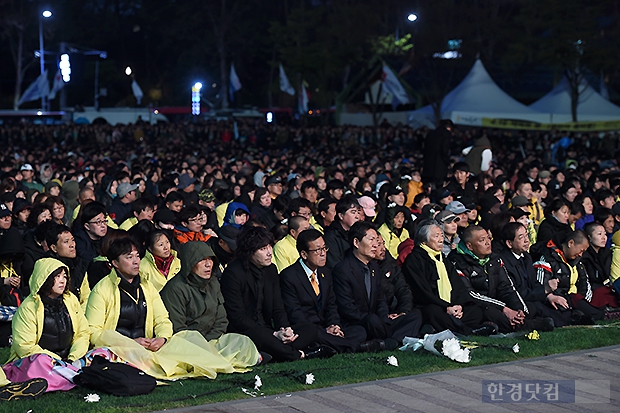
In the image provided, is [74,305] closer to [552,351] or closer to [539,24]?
[552,351]

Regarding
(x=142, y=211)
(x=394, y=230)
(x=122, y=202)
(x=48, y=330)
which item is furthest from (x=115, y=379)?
(x=122, y=202)

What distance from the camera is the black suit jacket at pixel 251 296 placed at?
9227 mm

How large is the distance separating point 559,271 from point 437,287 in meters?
1.83

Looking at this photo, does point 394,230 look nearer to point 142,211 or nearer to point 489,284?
point 489,284

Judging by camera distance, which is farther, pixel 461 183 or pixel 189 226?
pixel 461 183

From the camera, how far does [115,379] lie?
7629mm

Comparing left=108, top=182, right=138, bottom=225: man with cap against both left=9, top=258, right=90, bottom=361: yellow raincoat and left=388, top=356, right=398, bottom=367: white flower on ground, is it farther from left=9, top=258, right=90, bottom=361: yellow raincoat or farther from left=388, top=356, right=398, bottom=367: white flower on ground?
left=388, top=356, right=398, bottom=367: white flower on ground

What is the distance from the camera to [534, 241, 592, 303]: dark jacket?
11336mm

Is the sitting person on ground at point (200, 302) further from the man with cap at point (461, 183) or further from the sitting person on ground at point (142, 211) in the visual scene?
the man with cap at point (461, 183)

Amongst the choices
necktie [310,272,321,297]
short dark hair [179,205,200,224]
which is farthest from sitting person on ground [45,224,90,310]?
necktie [310,272,321,297]

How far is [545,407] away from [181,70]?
7388 centimetres

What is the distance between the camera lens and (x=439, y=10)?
6022 centimetres

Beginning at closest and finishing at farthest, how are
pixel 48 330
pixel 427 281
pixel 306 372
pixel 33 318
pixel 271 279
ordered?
pixel 33 318, pixel 48 330, pixel 306 372, pixel 271 279, pixel 427 281

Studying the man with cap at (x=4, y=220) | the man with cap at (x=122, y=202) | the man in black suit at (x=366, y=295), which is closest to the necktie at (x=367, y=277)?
the man in black suit at (x=366, y=295)
